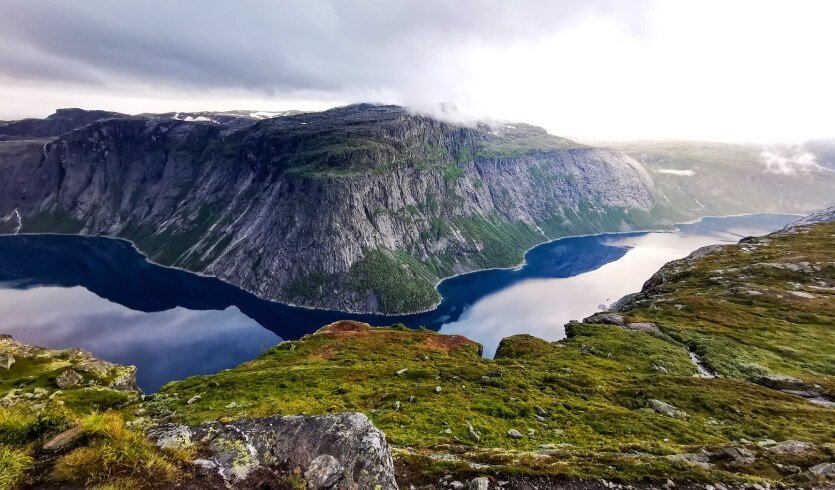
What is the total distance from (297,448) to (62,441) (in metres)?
5.99

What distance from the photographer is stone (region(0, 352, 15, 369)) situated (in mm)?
51075

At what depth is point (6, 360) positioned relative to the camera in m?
51.8

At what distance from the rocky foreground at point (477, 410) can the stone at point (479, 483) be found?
77mm

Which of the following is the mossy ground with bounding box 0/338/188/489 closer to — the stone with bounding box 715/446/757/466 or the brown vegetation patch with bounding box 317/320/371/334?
the stone with bounding box 715/446/757/466

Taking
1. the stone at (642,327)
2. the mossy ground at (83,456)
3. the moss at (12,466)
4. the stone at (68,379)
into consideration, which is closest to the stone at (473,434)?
the mossy ground at (83,456)

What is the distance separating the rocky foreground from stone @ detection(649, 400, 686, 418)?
5.9 inches

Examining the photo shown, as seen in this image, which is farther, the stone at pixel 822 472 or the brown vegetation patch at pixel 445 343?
the brown vegetation patch at pixel 445 343

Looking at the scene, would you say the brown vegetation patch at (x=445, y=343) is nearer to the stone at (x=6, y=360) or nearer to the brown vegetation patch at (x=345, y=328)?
the brown vegetation patch at (x=345, y=328)

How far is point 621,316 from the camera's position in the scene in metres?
66.1

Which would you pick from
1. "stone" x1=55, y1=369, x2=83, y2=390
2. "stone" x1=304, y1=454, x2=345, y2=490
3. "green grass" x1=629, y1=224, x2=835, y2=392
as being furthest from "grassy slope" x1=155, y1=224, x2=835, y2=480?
"stone" x1=55, y1=369, x2=83, y2=390

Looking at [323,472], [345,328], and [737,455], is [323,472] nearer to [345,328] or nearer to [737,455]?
[737,455]

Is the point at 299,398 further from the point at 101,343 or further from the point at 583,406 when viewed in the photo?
the point at 101,343

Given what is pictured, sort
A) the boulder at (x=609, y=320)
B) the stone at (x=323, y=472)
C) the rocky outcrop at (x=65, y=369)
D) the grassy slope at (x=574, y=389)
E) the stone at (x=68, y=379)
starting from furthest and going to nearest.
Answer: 1. the boulder at (x=609, y=320)
2. the rocky outcrop at (x=65, y=369)
3. the stone at (x=68, y=379)
4. the grassy slope at (x=574, y=389)
5. the stone at (x=323, y=472)

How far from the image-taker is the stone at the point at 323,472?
460 inches
